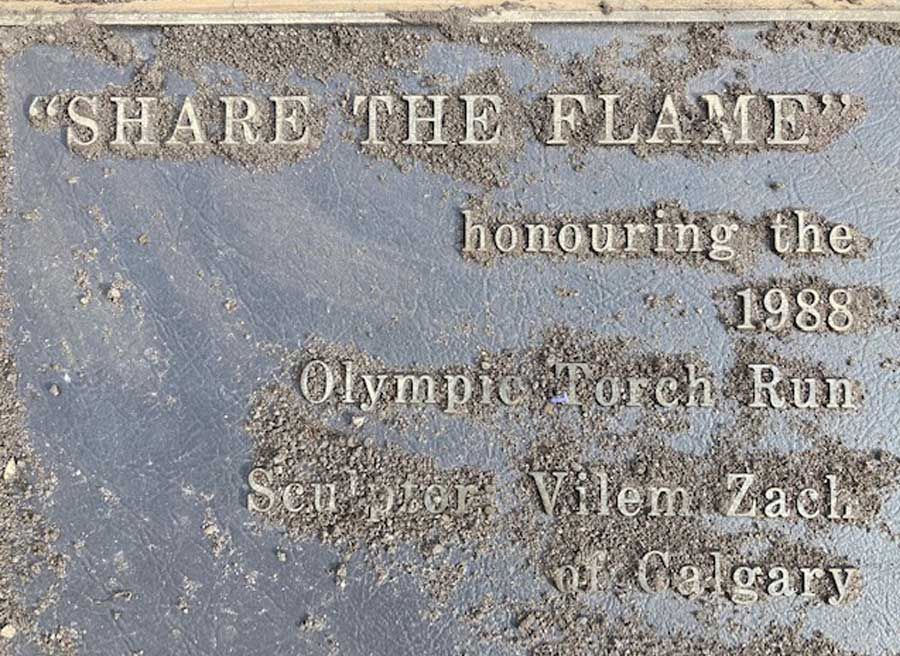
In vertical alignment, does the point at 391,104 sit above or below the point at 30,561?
above

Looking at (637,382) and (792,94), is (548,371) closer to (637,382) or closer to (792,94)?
(637,382)

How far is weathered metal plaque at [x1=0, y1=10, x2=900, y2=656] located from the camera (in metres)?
1.92

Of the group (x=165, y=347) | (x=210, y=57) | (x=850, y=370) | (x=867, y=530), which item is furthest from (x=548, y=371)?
(x=210, y=57)

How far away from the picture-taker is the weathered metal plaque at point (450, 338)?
1.92m

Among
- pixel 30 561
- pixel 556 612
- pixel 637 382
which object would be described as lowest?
pixel 556 612

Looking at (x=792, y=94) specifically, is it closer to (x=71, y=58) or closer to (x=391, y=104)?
(x=391, y=104)

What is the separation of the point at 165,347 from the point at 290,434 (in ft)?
1.41

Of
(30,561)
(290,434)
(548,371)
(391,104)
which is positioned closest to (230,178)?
(391,104)

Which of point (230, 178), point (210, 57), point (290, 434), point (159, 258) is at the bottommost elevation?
point (290, 434)

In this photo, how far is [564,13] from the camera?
204 cm

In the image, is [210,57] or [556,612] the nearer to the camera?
[556,612]

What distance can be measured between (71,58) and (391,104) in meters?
0.93

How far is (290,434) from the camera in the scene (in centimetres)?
197

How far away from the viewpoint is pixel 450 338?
198cm
